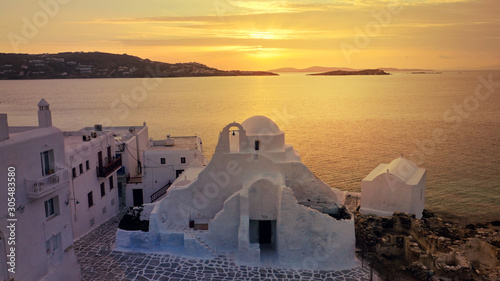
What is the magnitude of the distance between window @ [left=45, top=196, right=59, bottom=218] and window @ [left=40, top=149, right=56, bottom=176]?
1.10 metres

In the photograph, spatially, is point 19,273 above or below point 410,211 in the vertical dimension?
above

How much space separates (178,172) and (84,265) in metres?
11.1

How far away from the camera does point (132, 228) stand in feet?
71.1

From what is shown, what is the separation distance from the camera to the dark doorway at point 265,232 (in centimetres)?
2156

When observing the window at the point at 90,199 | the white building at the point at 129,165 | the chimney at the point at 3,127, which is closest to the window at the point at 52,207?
the chimney at the point at 3,127

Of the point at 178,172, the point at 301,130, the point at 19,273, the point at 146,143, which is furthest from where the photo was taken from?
the point at 301,130

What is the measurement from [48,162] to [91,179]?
7762 mm

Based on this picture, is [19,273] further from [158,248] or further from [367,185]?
[367,185]

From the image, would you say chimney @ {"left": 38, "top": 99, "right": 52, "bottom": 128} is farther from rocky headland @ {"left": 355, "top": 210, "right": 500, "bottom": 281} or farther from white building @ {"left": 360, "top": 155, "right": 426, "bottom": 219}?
white building @ {"left": 360, "top": 155, "right": 426, "bottom": 219}

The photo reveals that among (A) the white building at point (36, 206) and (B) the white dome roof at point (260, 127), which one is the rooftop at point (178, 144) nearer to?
(B) the white dome roof at point (260, 127)

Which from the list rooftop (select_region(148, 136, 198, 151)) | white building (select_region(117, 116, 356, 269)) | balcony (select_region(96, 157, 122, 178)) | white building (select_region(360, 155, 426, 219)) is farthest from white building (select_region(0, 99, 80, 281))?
white building (select_region(360, 155, 426, 219))

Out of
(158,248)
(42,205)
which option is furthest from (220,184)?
(42,205)

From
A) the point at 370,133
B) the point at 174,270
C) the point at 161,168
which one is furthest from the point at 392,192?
the point at 370,133

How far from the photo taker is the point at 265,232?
70.8ft
